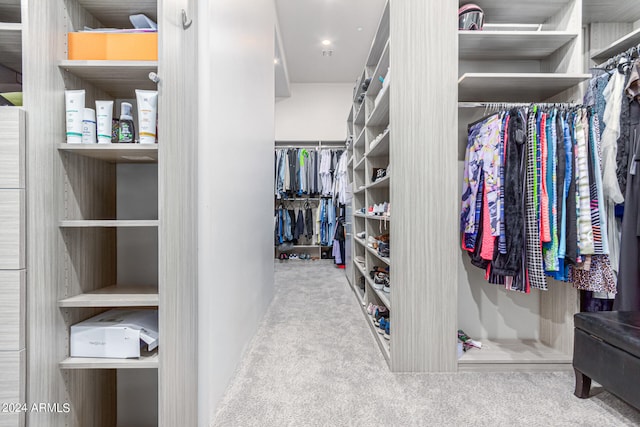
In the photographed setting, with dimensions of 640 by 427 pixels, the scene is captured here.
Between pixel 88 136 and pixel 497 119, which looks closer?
pixel 88 136

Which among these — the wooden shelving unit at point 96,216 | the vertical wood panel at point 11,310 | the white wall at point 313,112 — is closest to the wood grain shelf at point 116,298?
the wooden shelving unit at point 96,216

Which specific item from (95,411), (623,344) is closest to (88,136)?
(95,411)

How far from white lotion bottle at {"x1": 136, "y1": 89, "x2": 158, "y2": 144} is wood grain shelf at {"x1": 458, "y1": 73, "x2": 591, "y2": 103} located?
1.52 m

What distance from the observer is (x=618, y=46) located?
165 cm

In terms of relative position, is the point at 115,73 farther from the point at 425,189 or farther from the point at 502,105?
the point at 502,105

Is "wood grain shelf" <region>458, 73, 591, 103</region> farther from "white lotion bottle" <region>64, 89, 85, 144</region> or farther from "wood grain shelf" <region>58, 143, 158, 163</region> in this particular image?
"white lotion bottle" <region>64, 89, 85, 144</region>

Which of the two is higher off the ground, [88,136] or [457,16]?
[457,16]

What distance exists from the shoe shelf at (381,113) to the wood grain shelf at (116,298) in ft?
5.56

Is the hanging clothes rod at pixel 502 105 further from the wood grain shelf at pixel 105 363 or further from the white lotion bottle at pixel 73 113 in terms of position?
the wood grain shelf at pixel 105 363

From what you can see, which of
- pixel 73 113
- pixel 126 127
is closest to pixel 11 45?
pixel 73 113

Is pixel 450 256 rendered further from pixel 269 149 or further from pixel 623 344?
pixel 269 149

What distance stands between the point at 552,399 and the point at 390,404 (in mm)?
784

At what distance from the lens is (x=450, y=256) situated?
1579mm

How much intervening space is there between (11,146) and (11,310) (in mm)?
505
